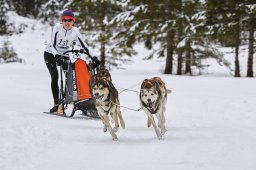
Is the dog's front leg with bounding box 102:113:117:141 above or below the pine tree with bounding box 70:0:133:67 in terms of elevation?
below

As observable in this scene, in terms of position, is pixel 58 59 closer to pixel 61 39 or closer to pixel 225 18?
pixel 61 39

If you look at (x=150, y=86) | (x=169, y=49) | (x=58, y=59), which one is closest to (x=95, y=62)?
(x=58, y=59)

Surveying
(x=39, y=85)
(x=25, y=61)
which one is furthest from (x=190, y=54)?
(x=25, y=61)

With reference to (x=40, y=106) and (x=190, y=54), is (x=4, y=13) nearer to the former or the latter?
(x=190, y=54)

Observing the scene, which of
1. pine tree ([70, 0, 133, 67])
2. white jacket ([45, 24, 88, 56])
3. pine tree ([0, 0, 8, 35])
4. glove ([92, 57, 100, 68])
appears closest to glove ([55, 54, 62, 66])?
white jacket ([45, 24, 88, 56])

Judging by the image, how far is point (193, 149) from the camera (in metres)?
5.67

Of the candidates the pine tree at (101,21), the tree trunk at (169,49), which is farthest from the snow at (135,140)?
the pine tree at (101,21)

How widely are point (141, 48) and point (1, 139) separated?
107 ft

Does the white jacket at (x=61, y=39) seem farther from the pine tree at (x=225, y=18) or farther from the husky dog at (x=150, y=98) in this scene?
the pine tree at (x=225, y=18)

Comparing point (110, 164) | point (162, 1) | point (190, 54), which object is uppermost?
point (162, 1)

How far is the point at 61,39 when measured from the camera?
8.45 meters

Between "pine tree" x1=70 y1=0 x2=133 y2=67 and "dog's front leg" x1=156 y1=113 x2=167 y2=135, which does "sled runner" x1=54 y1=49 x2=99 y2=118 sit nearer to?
"dog's front leg" x1=156 y1=113 x2=167 y2=135

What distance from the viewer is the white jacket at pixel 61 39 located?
834cm

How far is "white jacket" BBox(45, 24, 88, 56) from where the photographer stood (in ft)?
27.4
